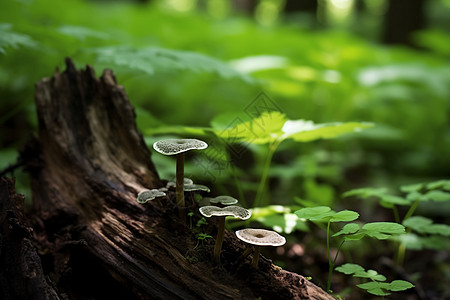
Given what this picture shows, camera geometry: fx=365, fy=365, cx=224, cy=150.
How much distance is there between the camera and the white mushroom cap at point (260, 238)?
1421mm

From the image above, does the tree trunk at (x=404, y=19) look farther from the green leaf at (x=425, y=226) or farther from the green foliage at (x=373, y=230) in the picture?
the green foliage at (x=373, y=230)

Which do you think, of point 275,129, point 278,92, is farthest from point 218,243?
point 278,92

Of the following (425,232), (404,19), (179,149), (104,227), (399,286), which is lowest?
(425,232)

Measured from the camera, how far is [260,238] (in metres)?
1.47

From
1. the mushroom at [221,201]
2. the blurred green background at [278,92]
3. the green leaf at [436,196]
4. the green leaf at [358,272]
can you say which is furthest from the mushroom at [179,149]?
the green leaf at [436,196]

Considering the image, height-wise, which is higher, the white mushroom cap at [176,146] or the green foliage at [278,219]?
the white mushroom cap at [176,146]

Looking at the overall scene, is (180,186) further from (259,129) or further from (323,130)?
(323,130)

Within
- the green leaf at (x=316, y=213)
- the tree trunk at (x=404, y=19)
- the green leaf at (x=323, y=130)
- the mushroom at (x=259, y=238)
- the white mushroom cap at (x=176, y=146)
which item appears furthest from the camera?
the tree trunk at (x=404, y=19)

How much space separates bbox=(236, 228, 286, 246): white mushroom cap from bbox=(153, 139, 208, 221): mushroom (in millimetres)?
406

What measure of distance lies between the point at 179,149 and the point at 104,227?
0.65 metres

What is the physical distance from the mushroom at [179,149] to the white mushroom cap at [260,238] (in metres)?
0.41

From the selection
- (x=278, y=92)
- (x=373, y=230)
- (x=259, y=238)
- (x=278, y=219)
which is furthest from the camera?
(x=278, y=92)

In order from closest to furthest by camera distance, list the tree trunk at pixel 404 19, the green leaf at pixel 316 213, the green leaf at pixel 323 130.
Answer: the green leaf at pixel 316 213 < the green leaf at pixel 323 130 < the tree trunk at pixel 404 19

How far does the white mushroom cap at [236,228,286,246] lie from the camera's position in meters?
1.42
